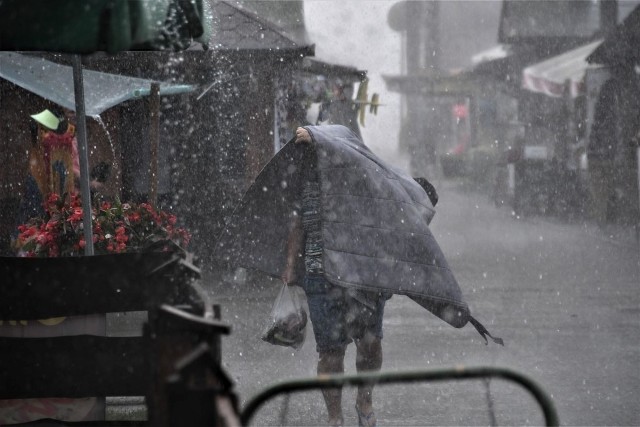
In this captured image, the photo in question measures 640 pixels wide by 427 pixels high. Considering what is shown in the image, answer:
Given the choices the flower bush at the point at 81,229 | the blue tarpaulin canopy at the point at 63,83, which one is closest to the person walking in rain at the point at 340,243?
the flower bush at the point at 81,229

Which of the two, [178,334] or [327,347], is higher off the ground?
[178,334]

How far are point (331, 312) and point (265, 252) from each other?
601mm

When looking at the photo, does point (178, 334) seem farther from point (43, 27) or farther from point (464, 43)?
point (464, 43)

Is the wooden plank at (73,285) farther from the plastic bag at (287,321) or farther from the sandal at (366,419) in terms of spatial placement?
the sandal at (366,419)

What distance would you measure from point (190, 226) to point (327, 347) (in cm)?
873

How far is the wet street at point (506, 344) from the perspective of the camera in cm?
651

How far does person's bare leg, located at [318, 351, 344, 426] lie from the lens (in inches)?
217

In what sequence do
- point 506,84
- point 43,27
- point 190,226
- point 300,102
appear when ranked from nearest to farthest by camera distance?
point 43,27 < point 190,226 < point 300,102 < point 506,84

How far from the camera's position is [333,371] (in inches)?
217

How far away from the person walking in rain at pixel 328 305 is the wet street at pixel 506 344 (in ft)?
2.30

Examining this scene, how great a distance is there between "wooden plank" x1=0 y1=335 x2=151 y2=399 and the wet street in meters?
1.54

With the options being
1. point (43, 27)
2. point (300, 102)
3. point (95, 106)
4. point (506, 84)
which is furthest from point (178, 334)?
point (506, 84)

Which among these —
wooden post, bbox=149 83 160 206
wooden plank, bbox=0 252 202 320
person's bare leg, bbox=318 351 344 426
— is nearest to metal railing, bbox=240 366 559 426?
wooden plank, bbox=0 252 202 320

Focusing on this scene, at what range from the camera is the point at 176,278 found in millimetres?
3240
